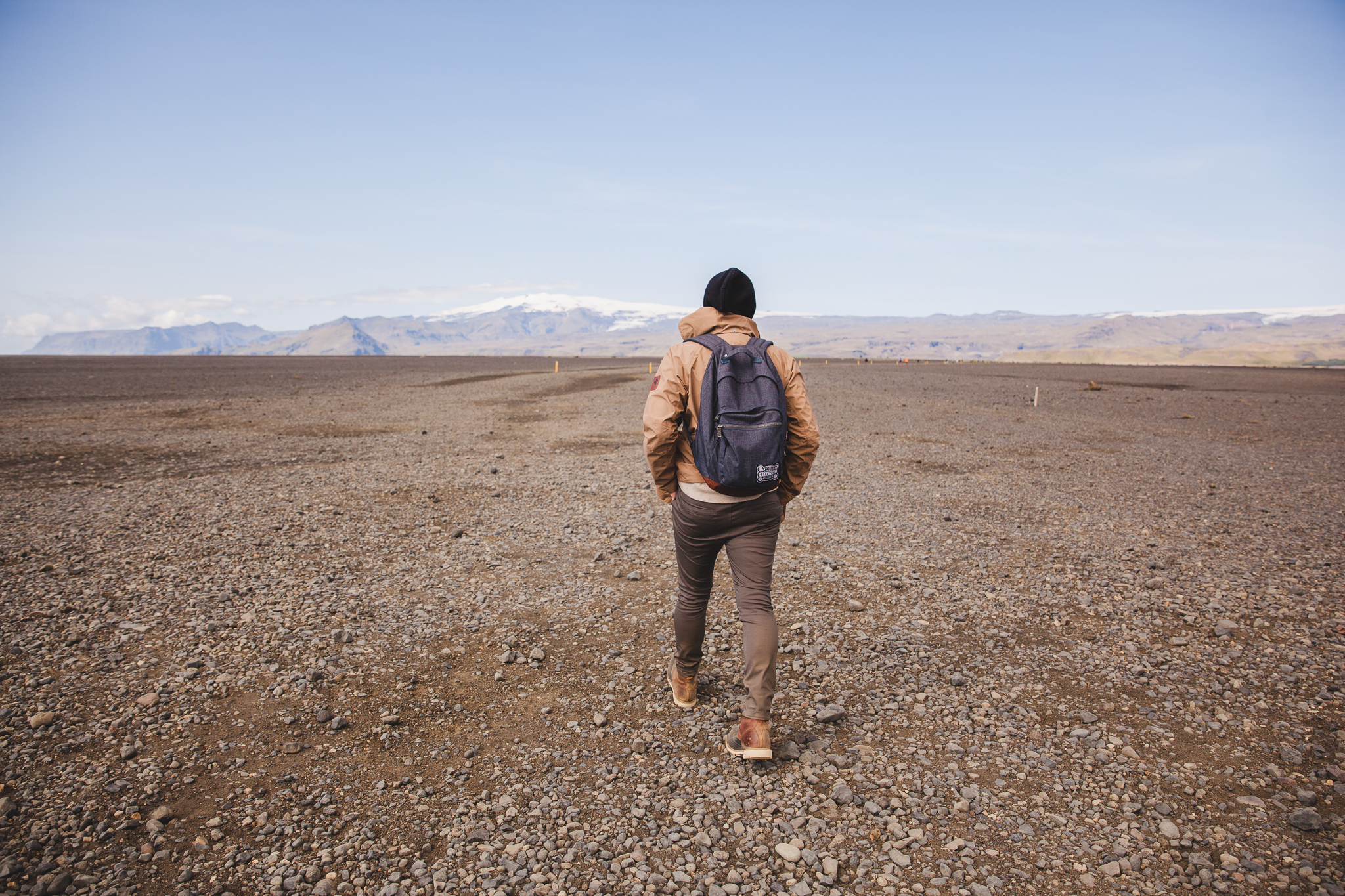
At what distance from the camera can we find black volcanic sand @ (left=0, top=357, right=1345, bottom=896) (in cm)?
346

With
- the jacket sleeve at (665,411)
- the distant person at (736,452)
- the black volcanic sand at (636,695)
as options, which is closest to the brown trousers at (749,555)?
the distant person at (736,452)

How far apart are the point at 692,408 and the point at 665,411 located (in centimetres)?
17

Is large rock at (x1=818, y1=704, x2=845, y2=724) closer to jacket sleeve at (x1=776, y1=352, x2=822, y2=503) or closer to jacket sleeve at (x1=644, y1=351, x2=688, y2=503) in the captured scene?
jacket sleeve at (x1=776, y1=352, x2=822, y2=503)

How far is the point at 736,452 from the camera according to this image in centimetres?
371

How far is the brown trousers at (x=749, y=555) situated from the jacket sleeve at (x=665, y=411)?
33 centimetres

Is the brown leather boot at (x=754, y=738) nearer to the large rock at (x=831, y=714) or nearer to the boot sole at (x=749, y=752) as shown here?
the boot sole at (x=749, y=752)

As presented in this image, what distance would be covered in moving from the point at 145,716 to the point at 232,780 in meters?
1.13

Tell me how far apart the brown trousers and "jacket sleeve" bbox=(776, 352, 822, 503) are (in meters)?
0.19

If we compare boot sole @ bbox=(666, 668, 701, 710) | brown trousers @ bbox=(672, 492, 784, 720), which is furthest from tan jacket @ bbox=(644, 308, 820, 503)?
boot sole @ bbox=(666, 668, 701, 710)

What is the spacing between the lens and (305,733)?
4.47 meters

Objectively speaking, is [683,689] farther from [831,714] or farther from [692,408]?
[692,408]

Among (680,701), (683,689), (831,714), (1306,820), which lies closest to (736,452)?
(683,689)

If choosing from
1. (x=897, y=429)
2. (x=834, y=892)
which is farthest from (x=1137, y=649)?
(x=897, y=429)

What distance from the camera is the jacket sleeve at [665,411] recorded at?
3848 mm
